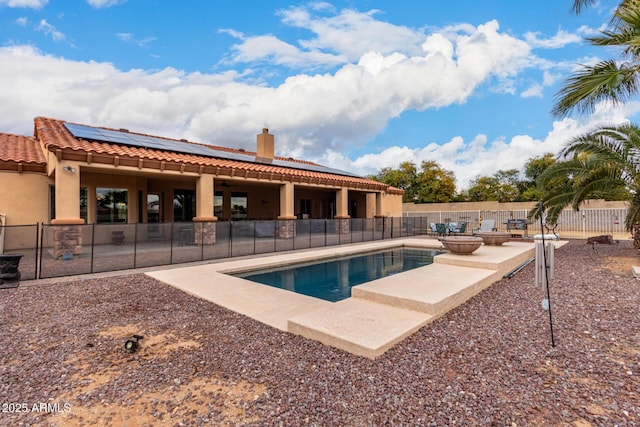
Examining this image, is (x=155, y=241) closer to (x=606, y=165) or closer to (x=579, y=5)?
(x=606, y=165)

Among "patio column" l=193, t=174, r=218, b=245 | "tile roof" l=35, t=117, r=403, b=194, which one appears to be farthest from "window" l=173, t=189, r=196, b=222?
"patio column" l=193, t=174, r=218, b=245

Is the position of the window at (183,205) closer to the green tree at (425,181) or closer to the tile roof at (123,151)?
the tile roof at (123,151)

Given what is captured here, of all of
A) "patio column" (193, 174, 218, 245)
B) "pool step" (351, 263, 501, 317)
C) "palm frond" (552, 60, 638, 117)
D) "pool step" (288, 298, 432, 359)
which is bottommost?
"pool step" (288, 298, 432, 359)

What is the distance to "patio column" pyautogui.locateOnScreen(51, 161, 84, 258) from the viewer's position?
32.9 ft

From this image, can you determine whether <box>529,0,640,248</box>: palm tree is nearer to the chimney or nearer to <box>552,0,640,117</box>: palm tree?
<box>552,0,640,117</box>: palm tree

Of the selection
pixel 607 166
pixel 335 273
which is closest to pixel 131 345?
pixel 335 273

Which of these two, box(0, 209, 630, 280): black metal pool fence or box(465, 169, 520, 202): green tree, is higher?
box(465, 169, 520, 202): green tree

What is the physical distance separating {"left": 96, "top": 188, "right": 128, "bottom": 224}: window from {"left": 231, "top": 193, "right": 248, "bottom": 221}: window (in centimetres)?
614

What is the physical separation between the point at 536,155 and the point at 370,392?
3735cm

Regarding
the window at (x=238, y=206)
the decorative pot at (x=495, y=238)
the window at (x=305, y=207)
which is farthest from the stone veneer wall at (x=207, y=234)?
the window at (x=305, y=207)

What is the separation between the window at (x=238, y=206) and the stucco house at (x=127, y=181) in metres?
0.02

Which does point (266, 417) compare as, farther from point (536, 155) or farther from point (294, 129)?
point (536, 155)

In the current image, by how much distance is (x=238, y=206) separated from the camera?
67.8ft

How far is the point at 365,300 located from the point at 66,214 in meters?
10.1
